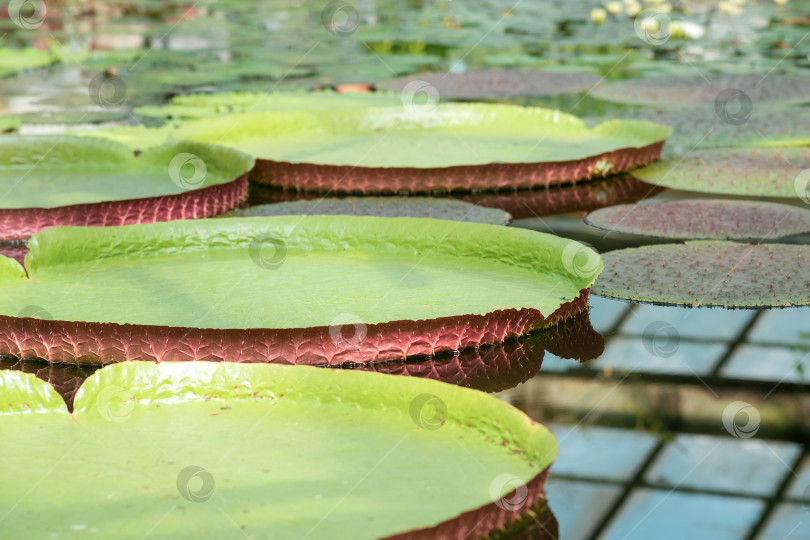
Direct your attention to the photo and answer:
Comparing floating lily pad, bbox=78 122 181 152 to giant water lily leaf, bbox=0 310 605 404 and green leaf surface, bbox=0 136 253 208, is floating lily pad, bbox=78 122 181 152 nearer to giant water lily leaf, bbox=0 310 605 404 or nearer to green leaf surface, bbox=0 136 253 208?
green leaf surface, bbox=0 136 253 208

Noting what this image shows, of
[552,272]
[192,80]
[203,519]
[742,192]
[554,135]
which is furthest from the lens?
[192,80]

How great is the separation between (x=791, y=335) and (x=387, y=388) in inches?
44.5

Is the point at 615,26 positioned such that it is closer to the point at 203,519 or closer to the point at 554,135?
the point at 554,135

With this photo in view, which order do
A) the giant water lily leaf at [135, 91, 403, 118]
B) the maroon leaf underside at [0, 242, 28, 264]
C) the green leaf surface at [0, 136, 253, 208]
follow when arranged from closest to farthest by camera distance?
the maroon leaf underside at [0, 242, 28, 264] < the green leaf surface at [0, 136, 253, 208] < the giant water lily leaf at [135, 91, 403, 118]

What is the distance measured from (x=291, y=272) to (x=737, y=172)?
7.27ft

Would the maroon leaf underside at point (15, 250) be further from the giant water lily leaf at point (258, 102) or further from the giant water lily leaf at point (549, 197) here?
the giant water lily leaf at point (258, 102)

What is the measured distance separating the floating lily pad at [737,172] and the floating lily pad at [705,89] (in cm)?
138

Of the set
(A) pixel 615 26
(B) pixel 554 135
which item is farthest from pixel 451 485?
(A) pixel 615 26

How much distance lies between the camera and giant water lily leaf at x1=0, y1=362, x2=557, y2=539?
1755mm

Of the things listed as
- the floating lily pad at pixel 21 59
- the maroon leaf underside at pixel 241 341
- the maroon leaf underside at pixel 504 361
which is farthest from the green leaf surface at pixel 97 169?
the floating lily pad at pixel 21 59

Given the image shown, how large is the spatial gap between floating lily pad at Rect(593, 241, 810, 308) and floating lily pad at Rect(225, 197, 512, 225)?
0.68 m

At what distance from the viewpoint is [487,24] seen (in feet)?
38.0

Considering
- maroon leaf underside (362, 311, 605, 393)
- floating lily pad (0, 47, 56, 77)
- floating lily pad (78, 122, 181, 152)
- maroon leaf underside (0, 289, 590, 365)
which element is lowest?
maroon leaf underside (362, 311, 605, 393)

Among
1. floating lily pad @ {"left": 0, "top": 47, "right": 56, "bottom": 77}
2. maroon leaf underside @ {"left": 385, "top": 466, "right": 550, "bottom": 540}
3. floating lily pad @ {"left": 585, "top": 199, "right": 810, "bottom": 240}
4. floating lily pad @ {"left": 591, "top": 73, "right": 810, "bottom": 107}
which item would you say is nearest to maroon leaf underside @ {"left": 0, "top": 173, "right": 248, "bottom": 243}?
floating lily pad @ {"left": 585, "top": 199, "right": 810, "bottom": 240}
